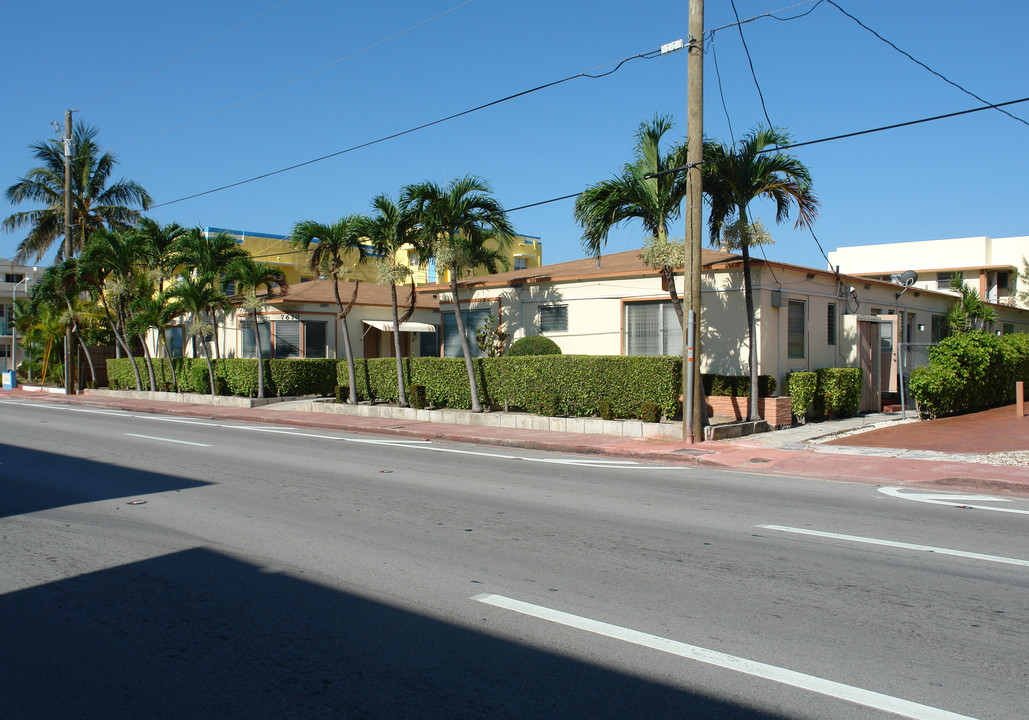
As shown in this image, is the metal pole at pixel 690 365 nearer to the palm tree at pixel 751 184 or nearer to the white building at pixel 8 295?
the palm tree at pixel 751 184

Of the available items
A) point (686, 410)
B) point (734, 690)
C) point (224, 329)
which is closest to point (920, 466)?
point (686, 410)

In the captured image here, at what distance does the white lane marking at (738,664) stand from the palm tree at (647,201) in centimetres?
1217

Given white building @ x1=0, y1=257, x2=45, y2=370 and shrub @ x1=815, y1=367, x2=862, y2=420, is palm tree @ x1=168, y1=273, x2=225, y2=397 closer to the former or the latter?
shrub @ x1=815, y1=367, x2=862, y2=420

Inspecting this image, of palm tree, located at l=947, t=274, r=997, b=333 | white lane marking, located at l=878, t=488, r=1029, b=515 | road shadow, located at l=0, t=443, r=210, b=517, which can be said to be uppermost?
palm tree, located at l=947, t=274, r=997, b=333

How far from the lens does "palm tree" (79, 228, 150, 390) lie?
31781 mm

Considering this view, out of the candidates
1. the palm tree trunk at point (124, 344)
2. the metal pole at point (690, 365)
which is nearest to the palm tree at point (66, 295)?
the palm tree trunk at point (124, 344)

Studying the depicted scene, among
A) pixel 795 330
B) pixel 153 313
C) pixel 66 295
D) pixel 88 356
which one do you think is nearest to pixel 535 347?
pixel 795 330

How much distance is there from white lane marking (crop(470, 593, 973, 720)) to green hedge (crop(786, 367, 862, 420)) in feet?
46.3

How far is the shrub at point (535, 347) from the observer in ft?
68.5

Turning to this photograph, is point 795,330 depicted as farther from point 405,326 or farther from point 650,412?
point 405,326

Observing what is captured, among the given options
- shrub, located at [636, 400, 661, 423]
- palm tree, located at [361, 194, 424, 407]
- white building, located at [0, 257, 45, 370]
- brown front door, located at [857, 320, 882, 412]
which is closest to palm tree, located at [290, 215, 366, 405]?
palm tree, located at [361, 194, 424, 407]

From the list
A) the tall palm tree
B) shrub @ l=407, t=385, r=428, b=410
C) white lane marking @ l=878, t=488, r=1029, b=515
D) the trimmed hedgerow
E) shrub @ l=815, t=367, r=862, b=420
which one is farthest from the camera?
the tall palm tree

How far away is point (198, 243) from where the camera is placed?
96.7 ft

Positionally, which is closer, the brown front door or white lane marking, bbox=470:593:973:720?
white lane marking, bbox=470:593:973:720
